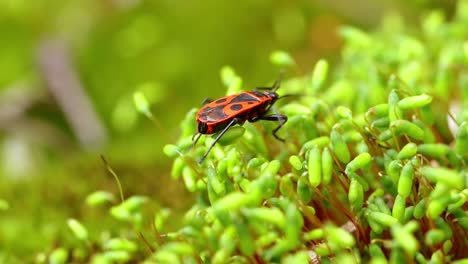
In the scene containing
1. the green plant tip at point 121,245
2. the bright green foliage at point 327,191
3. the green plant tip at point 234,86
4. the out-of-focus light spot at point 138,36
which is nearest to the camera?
the bright green foliage at point 327,191

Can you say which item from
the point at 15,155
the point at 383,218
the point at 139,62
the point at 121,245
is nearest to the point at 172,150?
the point at 121,245

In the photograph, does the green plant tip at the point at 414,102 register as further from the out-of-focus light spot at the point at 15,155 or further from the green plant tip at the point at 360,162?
the out-of-focus light spot at the point at 15,155

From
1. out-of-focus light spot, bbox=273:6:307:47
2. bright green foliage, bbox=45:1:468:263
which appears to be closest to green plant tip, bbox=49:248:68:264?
bright green foliage, bbox=45:1:468:263

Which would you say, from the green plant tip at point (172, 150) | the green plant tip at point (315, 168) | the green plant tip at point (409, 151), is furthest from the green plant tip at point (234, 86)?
the green plant tip at point (409, 151)

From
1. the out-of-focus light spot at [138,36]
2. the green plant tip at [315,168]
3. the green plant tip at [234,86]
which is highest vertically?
the out-of-focus light spot at [138,36]

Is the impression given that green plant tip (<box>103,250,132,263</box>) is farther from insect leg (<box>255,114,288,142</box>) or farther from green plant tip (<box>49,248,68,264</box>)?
insect leg (<box>255,114,288,142</box>)

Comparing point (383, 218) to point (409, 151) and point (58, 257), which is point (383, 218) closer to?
point (409, 151)
